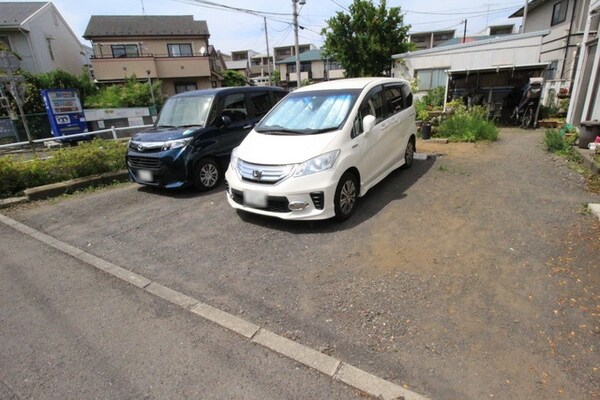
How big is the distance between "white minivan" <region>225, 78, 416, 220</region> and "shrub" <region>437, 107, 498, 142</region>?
4244mm

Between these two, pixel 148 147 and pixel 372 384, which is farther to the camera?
pixel 148 147

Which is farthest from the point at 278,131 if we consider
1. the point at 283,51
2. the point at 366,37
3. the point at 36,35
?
the point at 283,51

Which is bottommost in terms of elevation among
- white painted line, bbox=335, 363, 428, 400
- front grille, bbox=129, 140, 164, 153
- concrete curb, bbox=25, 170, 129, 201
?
white painted line, bbox=335, 363, 428, 400

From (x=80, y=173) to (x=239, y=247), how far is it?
4920 millimetres

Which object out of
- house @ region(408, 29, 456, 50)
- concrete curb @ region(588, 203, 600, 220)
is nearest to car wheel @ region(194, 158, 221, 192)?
concrete curb @ region(588, 203, 600, 220)

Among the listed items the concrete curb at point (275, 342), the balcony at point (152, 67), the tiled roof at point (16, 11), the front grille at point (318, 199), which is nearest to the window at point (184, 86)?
the balcony at point (152, 67)

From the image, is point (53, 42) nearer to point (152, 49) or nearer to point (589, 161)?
point (152, 49)

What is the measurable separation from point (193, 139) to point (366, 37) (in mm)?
16280

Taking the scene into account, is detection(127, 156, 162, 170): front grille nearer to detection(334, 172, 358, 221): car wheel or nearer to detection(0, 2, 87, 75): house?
detection(334, 172, 358, 221): car wheel

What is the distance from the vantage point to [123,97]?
19500mm

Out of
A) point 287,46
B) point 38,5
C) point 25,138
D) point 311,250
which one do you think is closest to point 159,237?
point 311,250

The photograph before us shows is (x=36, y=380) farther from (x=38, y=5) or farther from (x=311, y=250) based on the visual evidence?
(x=38, y=5)

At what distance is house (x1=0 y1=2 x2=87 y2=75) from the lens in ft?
63.8

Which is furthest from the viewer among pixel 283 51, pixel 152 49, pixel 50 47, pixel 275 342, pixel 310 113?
pixel 283 51
